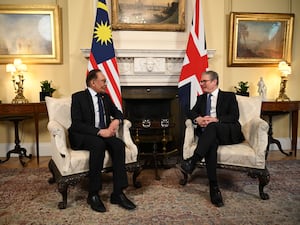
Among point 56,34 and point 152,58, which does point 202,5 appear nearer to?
point 152,58

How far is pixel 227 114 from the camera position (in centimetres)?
298

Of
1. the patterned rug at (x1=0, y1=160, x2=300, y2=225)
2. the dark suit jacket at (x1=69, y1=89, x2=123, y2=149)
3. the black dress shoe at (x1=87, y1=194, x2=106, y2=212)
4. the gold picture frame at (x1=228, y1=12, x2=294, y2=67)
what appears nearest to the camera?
the patterned rug at (x1=0, y1=160, x2=300, y2=225)

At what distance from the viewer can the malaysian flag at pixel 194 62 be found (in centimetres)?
390

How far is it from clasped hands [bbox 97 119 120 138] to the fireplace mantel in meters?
1.38

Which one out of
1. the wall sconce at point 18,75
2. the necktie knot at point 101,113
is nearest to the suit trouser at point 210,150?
the necktie knot at point 101,113

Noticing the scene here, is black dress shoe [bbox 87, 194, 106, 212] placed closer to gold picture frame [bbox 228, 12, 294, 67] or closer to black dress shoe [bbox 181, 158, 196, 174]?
black dress shoe [bbox 181, 158, 196, 174]

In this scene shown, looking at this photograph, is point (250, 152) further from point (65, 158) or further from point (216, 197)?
point (65, 158)

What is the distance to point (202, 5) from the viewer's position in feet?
14.0

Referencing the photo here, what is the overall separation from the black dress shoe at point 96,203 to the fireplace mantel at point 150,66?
1981 millimetres

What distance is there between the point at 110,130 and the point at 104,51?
1.46 metres

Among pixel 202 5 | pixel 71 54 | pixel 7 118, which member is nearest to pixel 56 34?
pixel 71 54

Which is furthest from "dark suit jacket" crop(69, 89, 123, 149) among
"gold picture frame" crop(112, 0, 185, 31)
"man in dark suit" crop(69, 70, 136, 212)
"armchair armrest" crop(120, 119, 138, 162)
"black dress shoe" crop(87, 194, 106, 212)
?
"gold picture frame" crop(112, 0, 185, 31)

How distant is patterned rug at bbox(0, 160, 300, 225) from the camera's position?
90.7 inches

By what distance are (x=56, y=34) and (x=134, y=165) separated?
2.55 meters
